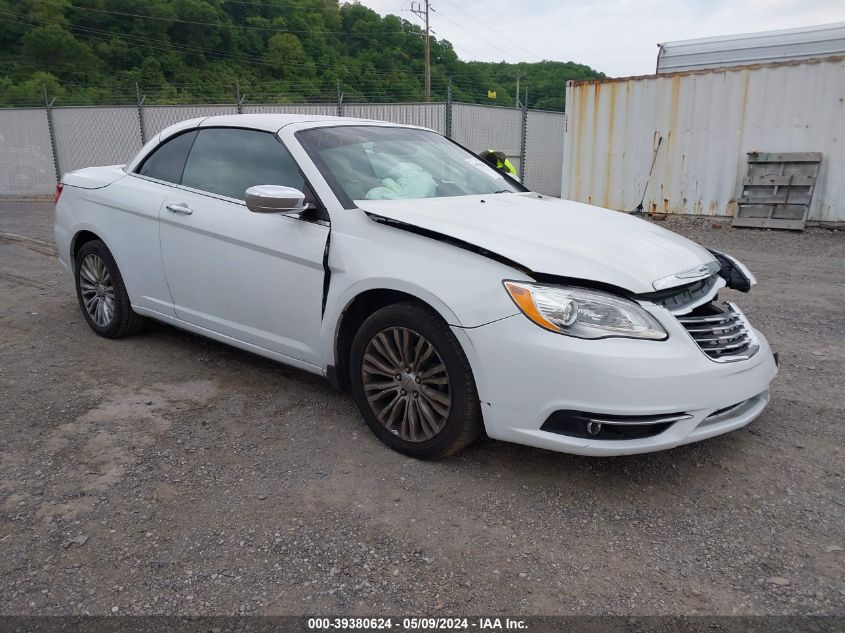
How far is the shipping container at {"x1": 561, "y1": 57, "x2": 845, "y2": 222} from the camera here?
1037cm

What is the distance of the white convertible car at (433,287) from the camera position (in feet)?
8.87

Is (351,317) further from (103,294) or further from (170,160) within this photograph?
(103,294)

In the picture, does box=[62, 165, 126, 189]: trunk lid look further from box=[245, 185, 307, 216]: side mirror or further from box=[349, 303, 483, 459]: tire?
box=[349, 303, 483, 459]: tire

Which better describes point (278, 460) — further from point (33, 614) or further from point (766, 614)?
point (766, 614)

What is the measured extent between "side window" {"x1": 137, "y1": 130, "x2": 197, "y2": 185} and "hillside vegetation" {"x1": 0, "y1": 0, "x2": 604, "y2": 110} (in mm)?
38214

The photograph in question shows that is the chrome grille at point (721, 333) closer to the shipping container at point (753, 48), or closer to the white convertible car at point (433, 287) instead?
the white convertible car at point (433, 287)

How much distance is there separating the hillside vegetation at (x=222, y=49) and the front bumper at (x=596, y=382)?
40.3 meters

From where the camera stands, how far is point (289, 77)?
4794 cm

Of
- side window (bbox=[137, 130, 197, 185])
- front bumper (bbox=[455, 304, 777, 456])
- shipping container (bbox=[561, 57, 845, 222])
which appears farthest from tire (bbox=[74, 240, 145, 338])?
shipping container (bbox=[561, 57, 845, 222])

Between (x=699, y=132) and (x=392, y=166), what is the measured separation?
367 inches

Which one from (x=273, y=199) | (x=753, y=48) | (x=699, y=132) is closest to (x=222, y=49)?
(x=753, y=48)

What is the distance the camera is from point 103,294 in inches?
192

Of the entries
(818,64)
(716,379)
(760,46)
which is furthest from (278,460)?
(760,46)

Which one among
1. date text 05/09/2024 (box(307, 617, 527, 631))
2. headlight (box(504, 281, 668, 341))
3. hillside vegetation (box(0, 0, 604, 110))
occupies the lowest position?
date text 05/09/2024 (box(307, 617, 527, 631))
